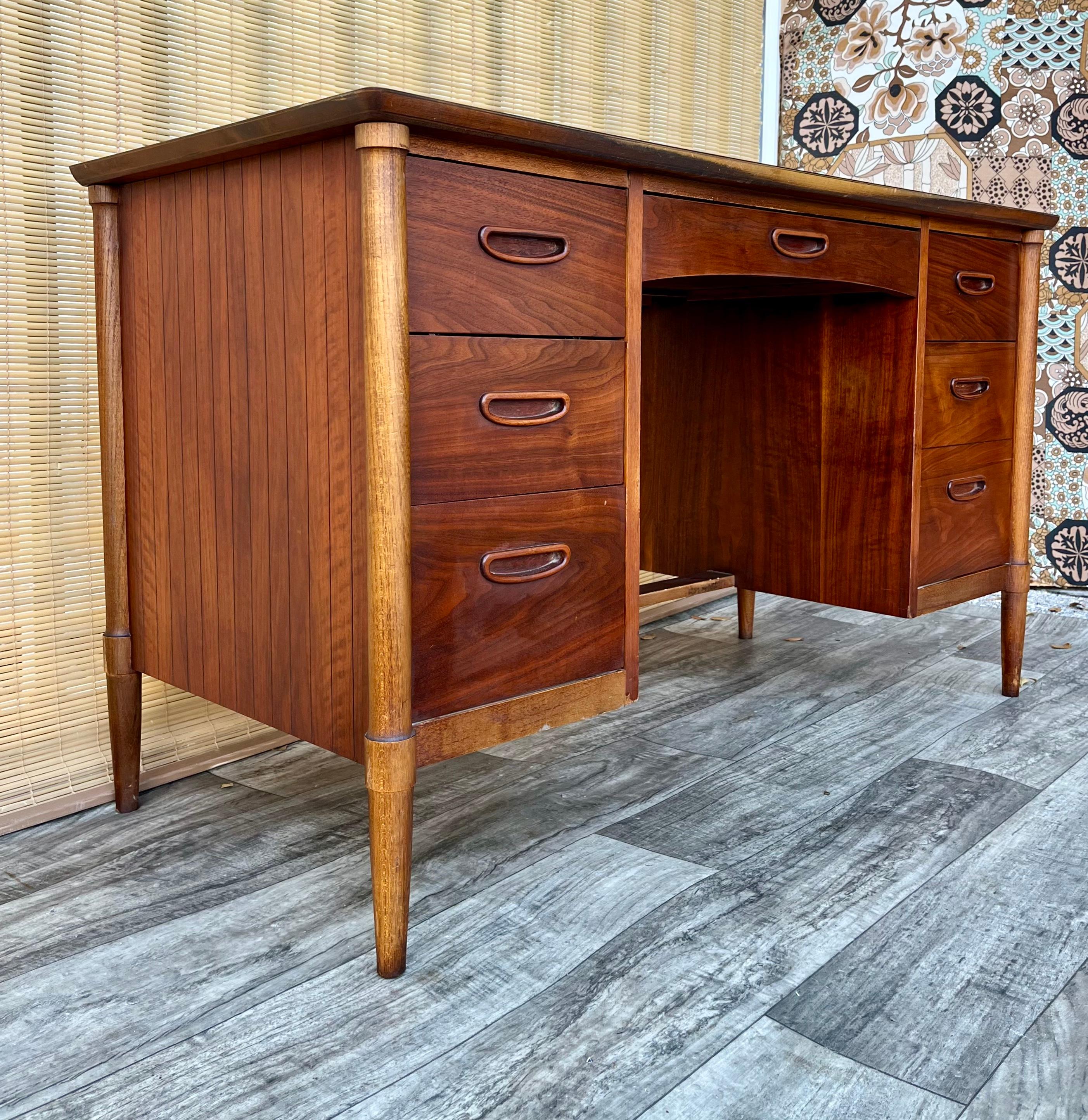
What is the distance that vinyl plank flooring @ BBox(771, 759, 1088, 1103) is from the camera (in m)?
1.02

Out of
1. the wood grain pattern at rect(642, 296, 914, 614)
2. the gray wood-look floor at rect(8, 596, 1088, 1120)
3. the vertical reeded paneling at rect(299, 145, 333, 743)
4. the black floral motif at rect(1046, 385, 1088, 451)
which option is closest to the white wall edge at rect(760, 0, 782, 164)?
the black floral motif at rect(1046, 385, 1088, 451)

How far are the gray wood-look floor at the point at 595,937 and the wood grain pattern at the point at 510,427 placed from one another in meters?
0.46

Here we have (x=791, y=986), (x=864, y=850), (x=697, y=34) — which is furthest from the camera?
(x=697, y=34)

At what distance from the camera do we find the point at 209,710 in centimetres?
176

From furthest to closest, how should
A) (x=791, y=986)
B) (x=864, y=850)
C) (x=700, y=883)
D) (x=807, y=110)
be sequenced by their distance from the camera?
(x=807, y=110) < (x=864, y=850) < (x=700, y=883) < (x=791, y=986)

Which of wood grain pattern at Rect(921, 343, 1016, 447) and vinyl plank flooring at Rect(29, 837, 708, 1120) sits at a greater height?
wood grain pattern at Rect(921, 343, 1016, 447)

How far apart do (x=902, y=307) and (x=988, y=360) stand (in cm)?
24

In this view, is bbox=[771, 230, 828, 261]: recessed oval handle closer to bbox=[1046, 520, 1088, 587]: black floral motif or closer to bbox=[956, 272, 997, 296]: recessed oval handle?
bbox=[956, 272, 997, 296]: recessed oval handle

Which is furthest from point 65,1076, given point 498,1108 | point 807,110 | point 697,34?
point 807,110

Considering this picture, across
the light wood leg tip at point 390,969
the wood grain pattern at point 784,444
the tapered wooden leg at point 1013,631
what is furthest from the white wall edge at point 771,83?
the light wood leg tip at point 390,969

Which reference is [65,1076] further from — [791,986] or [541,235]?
[541,235]

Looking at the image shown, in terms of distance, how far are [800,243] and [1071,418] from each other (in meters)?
1.49

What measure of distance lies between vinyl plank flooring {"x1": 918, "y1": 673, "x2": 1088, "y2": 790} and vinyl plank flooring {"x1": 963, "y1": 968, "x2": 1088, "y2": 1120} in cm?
62

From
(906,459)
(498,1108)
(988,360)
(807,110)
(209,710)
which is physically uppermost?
(807,110)
